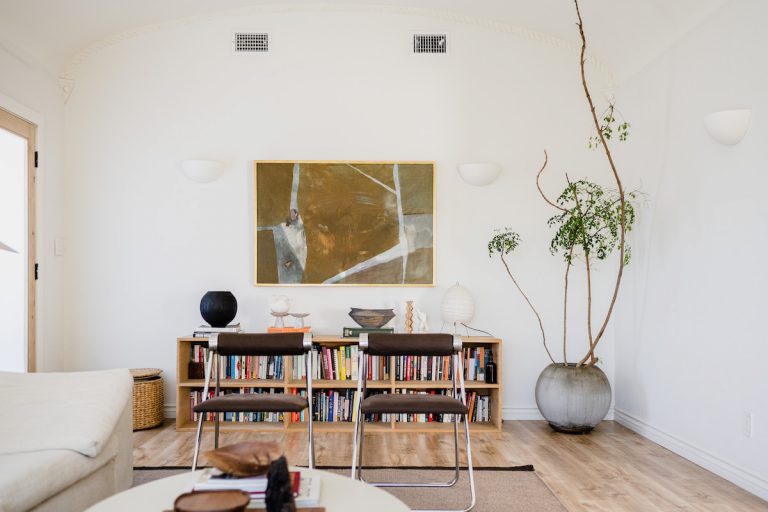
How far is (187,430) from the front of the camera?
15.5ft

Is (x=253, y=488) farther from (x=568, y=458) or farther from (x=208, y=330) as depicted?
(x=208, y=330)

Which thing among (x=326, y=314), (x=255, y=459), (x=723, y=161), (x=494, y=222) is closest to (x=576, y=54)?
(x=494, y=222)

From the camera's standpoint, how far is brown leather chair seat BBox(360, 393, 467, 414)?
3.10 metres

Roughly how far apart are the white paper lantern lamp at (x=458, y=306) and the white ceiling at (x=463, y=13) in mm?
2181

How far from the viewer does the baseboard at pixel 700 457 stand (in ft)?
11.1

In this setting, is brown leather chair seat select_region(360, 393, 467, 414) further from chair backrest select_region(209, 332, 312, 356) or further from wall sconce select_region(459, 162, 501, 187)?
wall sconce select_region(459, 162, 501, 187)

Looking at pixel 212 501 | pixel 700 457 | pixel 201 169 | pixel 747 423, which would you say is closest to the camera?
pixel 212 501

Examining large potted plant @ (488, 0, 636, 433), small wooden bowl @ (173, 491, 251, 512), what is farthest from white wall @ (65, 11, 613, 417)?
small wooden bowl @ (173, 491, 251, 512)

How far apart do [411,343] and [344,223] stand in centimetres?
201

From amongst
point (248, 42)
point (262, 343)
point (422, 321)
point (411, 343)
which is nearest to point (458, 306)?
point (422, 321)

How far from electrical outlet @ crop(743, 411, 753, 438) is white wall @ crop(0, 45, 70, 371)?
15.3ft

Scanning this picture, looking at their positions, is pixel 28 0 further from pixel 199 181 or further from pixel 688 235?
pixel 688 235

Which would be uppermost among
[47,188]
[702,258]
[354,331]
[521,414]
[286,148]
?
[286,148]

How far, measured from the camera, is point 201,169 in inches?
198
